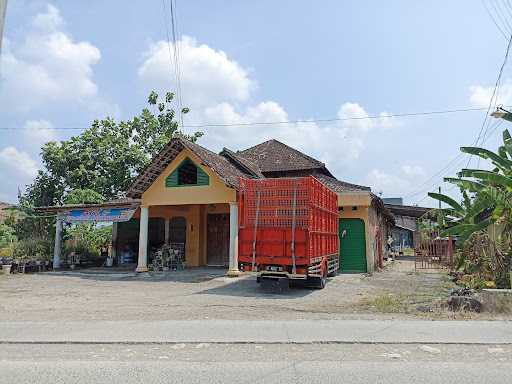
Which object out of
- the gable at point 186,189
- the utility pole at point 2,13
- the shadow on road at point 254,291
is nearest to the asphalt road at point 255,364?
the utility pole at point 2,13

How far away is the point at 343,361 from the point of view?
5.61m

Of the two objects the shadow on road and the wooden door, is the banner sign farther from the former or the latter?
the shadow on road

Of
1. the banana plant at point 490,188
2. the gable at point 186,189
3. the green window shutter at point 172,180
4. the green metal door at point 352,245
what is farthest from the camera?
the green metal door at point 352,245

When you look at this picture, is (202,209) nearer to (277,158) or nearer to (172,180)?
(172,180)

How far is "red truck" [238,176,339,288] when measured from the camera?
12148 mm

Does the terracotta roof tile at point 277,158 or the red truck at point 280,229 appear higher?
the terracotta roof tile at point 277,158

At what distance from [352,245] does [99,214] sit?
12.2m

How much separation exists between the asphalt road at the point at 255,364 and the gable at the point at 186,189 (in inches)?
439

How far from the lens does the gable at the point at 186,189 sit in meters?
17.6

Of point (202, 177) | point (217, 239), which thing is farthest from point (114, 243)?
point (202, 177)

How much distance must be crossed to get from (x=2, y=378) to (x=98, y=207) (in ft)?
53.2

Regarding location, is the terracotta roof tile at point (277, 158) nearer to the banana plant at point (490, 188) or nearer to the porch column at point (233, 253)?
the porch column at point (233, 253)

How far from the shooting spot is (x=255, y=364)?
5.48 m

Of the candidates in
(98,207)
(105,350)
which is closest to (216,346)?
(105,350)
